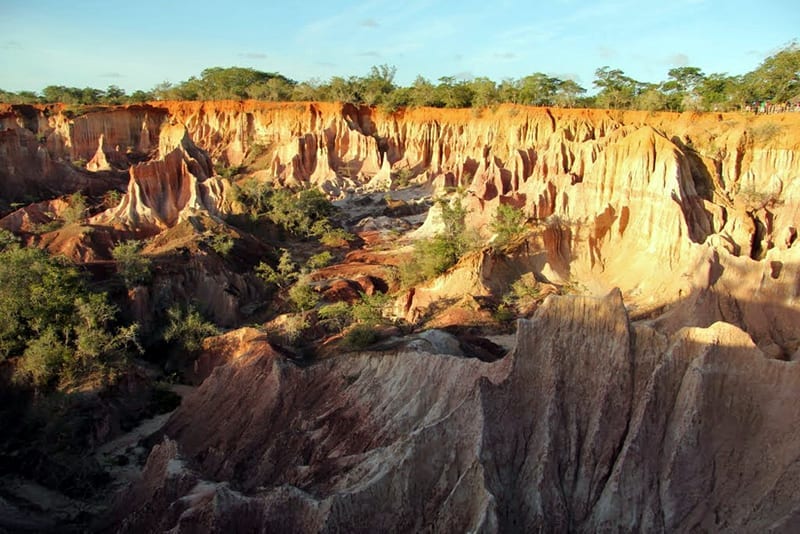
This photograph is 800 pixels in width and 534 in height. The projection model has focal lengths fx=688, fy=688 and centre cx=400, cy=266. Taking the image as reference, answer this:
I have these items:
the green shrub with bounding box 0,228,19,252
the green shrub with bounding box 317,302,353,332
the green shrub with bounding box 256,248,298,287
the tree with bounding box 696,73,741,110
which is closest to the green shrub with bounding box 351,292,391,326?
the green shrub with bounding box 317,302,353,332

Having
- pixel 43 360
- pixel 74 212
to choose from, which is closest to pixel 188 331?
pixel 43 360

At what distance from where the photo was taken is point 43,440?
14016 millimetres

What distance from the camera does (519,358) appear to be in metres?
10.7

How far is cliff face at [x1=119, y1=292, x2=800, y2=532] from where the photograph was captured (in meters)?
8.98

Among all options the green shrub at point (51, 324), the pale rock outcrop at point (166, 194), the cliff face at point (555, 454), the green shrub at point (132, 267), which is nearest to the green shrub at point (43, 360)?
the green shrub at point (51, 324)

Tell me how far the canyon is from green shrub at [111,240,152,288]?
603mm

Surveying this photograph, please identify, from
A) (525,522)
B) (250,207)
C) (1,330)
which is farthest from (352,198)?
(525,522)

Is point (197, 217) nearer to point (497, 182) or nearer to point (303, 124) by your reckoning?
point (497, 182)

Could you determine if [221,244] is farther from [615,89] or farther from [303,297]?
[615,89]

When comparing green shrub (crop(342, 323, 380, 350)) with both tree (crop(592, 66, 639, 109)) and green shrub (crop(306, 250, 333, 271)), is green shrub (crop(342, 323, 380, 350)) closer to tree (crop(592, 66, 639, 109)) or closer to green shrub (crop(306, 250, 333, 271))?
green shrub (crop(306, 250, 333, 271))

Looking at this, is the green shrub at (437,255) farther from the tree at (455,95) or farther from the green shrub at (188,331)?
the tree at (455,95)

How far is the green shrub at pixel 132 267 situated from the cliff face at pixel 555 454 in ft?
35.1

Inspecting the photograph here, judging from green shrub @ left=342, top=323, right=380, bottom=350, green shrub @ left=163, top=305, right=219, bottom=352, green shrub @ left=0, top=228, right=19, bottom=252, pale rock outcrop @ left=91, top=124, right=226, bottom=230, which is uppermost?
pale rock outcrop @ left=91, top=124, right=226, bottom=230

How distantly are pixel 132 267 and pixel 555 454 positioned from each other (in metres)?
15.8
